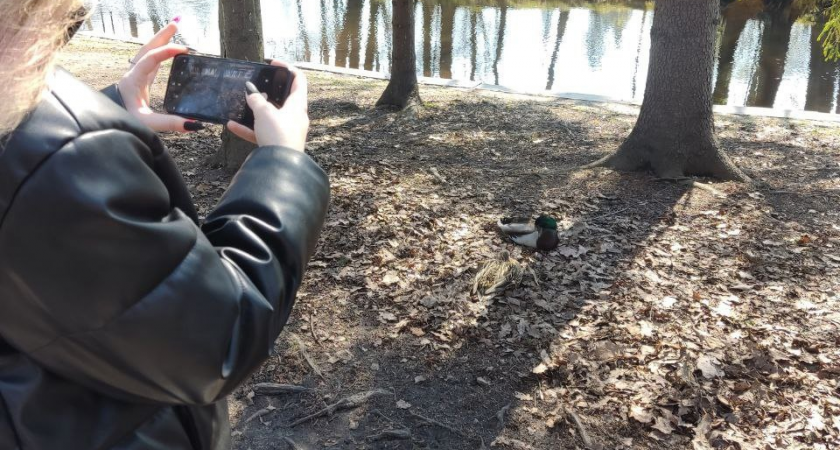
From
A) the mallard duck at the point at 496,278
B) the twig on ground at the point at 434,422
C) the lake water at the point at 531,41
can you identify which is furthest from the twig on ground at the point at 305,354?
the lake water at the point at 531,41

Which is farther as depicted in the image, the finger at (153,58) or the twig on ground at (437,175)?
the twig on ground at (437,175)

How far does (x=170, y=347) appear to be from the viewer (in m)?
1.00

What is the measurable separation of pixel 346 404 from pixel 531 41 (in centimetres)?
1699

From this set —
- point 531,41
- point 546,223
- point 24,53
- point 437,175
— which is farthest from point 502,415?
point 531,41

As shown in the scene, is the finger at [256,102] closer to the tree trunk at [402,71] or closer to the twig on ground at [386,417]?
the twig on ground at [386,417]

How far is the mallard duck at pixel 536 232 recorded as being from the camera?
14.1 ft

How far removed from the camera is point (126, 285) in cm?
95

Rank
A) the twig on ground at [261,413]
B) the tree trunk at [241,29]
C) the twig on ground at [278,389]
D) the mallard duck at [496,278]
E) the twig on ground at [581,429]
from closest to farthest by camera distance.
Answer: the twig on ground at [581,429], the twig on ground at [261,413], the twig on ground at [278,389], the mallard duck at [496,278], the tree trunk at [241,29]

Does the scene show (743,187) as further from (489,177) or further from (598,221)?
(489,177)

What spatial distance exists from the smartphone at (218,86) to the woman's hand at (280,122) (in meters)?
0.04

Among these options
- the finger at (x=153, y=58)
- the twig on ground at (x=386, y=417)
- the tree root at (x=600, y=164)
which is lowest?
the twig on ground at (x=386, y=417)

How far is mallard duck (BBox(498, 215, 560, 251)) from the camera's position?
14.1 ft

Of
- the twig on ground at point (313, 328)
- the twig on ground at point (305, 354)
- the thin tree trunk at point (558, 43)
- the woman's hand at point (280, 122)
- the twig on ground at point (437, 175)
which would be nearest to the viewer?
the woman's hand at point (280, 122)

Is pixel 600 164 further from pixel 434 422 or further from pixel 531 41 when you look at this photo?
pixel 531 41
